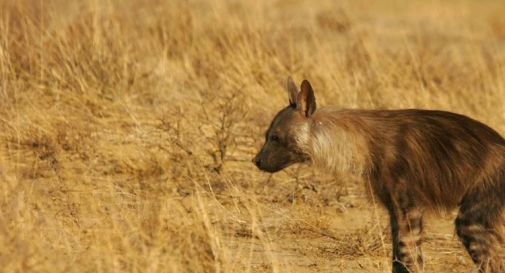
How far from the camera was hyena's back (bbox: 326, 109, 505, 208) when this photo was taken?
5637 millimetres

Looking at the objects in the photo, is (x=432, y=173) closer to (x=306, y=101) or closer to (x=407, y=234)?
(x=407, y=234)

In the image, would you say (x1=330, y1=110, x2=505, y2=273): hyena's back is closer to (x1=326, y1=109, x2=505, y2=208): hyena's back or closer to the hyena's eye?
(x1=326, y1=109, x2=505, y2=208): hyena's back

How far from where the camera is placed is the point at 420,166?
570 centimetres

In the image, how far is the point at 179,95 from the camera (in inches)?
344

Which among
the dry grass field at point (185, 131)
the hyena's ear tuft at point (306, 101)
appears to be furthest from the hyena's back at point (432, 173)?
the hyena's ear tuft at point (306, 101)

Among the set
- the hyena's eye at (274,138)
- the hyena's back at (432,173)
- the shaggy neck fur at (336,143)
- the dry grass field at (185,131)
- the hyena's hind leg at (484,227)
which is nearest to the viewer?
the dry grass field at (185,131)

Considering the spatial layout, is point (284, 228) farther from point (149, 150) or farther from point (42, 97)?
point (42, 97)

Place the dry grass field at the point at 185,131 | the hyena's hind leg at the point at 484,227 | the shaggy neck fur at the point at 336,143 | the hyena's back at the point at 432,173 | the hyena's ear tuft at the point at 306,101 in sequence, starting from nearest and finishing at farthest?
the dry grass field at the point at 185,131, the hyena's hind leg at the point at 484,227, the hyena's back at the point at 432,173, the shaggy neck fur at the point at 336,143, the hyena's ear tuft at the point at 306,101

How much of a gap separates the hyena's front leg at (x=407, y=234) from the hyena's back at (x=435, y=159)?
0.28 ft

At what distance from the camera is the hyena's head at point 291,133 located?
6.09 metres

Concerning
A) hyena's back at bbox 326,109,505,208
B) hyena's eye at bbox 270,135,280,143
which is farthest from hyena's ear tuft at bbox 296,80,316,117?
hyena's back at bbox 326,109,505,208

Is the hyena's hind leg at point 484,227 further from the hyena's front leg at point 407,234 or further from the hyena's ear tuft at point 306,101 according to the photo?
the hyena's ear tuft at point 306,101

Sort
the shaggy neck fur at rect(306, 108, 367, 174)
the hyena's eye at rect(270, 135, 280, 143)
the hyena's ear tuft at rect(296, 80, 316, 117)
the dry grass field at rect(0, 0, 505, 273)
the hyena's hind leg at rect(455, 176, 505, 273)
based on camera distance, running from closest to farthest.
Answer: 1. the dry grass field at rect(0, 0, 505, 273)
2. the hyena's hind leg at rect(455, 176, 505, 273)
3. the shaggy neck fur at rect(306, 108, 367, 174)
4. the hyena's ear tuft at rect(296, 80, 316, 117)
5. the hyena's eye at rect(270, 135, 280, 143)

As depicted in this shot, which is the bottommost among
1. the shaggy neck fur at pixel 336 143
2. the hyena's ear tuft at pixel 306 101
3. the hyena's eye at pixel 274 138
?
the hyena's eye at pixel 274 138
